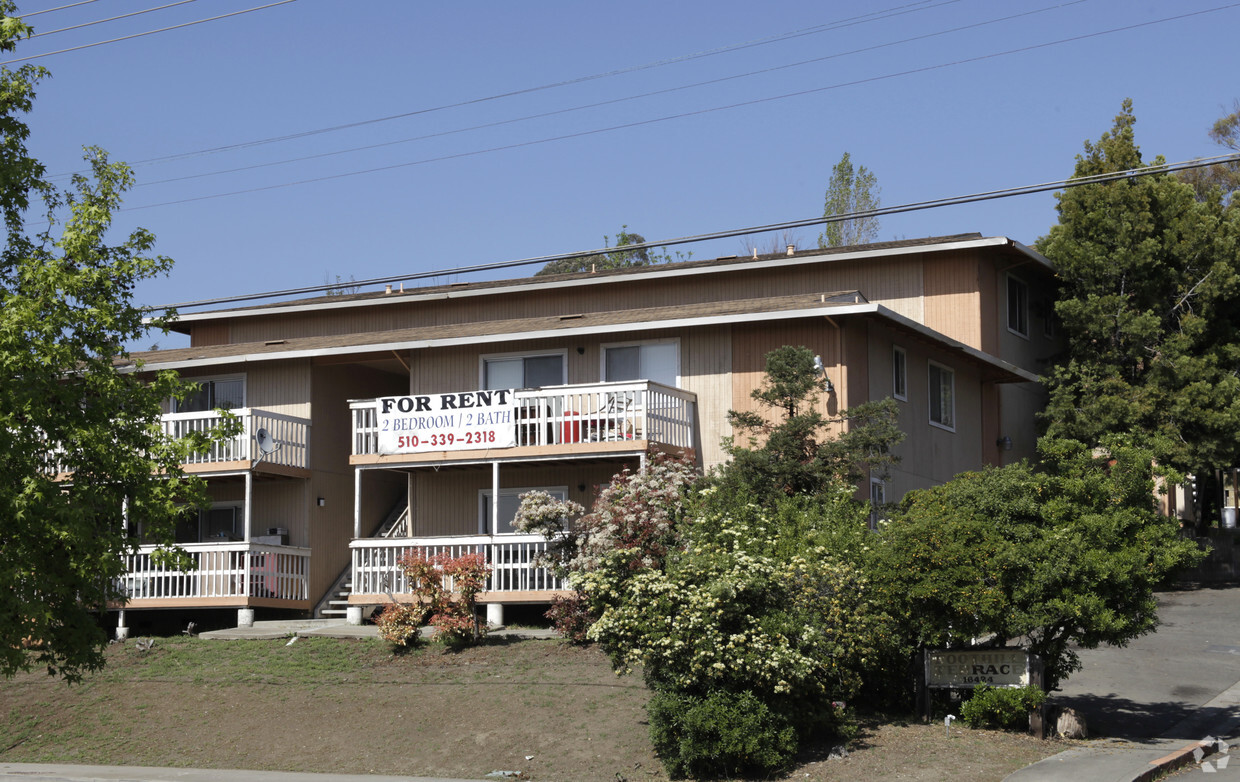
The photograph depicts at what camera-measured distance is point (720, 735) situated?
14344mm

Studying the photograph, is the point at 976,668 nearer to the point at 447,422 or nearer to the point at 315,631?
the point at 447,422

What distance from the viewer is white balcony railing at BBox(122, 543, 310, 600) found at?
81.0 ft

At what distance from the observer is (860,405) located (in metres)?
22.6

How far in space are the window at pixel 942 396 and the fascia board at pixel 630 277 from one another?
2624mm

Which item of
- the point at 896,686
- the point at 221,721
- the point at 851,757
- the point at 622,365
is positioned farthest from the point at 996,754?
the point at 622,365

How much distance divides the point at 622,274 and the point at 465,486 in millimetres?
6787

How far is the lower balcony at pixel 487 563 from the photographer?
2305 cm

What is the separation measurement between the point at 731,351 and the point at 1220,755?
1163 cm

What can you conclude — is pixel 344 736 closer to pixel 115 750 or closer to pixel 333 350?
pixel 115 750

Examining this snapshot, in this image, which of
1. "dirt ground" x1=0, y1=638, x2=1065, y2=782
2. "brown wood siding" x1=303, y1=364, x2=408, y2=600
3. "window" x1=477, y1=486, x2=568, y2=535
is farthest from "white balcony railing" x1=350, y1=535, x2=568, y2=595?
"brown wood siding" x1=303, y1=364, x2=408, y2=600

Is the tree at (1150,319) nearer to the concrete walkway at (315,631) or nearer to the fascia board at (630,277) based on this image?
the fascia board at (630,277)

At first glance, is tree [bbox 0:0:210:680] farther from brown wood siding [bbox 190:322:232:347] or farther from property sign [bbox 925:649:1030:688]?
brown wood siding [bbox 190:322:232:347]

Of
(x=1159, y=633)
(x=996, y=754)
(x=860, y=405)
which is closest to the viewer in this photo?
(x=996, y=754)

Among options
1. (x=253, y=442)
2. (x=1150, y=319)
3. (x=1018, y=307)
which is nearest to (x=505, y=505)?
(x=253, y=442)
